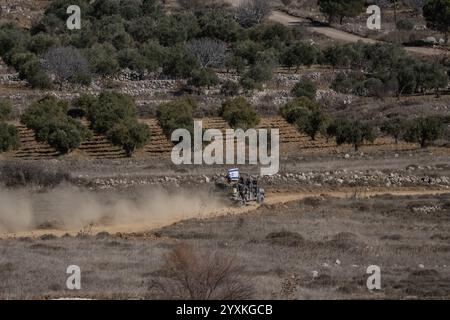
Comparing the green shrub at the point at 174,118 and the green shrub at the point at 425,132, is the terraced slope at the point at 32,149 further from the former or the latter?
the green shrub at the point at 425,132

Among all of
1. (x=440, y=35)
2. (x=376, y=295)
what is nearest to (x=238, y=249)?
(x=376, y=295)

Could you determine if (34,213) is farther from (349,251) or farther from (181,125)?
(181,125)

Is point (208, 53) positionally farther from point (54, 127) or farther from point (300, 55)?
point (54, 127)

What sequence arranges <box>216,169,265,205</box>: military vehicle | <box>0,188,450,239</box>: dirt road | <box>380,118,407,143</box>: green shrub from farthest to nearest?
<box>380,118,407,143</box>: green shrub, <box>216,169,265,205</box>: military vehicle, <box>0,188,450,239</box>: dirt road

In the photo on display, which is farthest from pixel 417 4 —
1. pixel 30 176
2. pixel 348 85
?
pixel 30 176

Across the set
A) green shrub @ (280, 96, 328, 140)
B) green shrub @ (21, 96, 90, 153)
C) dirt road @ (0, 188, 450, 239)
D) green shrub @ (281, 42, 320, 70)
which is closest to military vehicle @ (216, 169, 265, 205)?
dirt road @ (0, 188, 450, 239)

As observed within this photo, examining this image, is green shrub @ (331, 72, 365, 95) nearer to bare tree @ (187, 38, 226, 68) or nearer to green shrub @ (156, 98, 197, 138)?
bare tree @ (187, 38, 226, 68)

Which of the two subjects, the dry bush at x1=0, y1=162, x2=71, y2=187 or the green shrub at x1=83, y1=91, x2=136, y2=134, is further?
the green shrub at x1=83, y1=91, x2=136, y2=134
